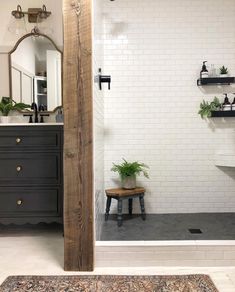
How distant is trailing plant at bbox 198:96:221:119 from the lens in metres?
3.74

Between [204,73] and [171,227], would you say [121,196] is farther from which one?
[204,73]

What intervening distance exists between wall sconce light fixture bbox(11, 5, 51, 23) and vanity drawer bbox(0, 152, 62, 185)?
1622mm

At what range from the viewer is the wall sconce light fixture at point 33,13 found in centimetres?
356

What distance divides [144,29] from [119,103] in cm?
92

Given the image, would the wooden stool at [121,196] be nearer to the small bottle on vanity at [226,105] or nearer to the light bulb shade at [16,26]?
the small bottle on vanity at [226,105]

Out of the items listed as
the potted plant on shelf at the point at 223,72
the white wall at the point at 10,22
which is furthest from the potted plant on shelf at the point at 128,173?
the white wall at the point at 10,22

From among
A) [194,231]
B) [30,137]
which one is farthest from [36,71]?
[194,231]

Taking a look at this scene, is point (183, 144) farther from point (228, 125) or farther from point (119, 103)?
point (119, 103)

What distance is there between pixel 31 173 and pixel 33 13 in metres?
1.82

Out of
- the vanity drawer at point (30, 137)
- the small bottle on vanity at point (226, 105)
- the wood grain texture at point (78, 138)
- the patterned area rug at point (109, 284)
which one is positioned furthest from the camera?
the small bottle on vanity at point (226, 105)

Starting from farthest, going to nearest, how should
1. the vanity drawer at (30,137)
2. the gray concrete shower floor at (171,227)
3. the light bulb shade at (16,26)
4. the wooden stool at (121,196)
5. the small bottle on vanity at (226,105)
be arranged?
the small bottle on vanity at (226,105), the light bulb shade at (16,26), the wooden stool at (121,196), the vanity drawer at (30,137), the gray concrete shower floor at (171,227)

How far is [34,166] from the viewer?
305cm

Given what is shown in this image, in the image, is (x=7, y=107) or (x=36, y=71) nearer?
(x=7, y=107)

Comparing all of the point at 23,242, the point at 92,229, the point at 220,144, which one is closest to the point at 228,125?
the point at 220,144
